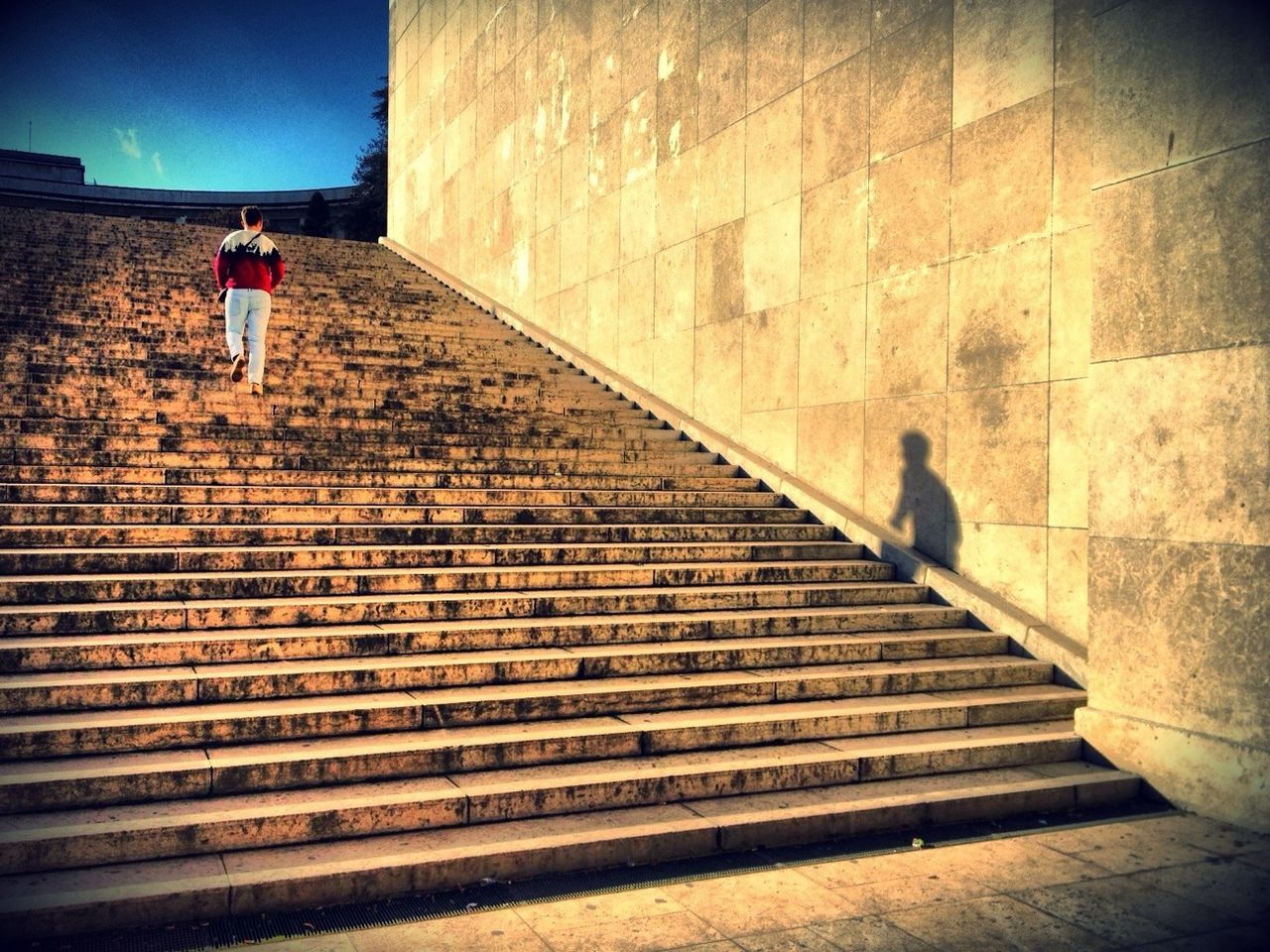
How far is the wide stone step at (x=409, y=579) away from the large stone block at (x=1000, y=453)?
1.03 meters

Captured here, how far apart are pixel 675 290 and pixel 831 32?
3.84m

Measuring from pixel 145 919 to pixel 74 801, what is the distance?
961mm

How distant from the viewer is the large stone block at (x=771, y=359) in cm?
1077

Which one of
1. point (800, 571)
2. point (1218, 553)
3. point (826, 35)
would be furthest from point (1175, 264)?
point (826, 35)

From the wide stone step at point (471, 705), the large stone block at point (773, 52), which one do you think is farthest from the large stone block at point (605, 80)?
the wide stone step at point (471, 705)

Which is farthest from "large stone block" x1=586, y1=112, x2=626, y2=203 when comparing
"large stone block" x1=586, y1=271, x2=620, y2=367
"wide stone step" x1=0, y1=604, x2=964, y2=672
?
"wide stone step" x1=0, y1=604, x2=964, y2=672

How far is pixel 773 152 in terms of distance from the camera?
36.6 ft

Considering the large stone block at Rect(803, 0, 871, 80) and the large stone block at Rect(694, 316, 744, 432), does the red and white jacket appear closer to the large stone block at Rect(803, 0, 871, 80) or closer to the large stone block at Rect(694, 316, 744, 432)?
the large stone block at Rect(694, 316, 744, 432)

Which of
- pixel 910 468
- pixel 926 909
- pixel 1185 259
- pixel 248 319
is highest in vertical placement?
pixel 248 319

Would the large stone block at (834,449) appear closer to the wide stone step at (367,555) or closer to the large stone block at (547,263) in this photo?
the wide stone step at (367,555)

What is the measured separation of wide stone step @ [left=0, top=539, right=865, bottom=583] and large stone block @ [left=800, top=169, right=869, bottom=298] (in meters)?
2.81

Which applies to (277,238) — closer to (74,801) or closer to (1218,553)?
(74,801)

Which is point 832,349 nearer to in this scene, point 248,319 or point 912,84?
point 912,84

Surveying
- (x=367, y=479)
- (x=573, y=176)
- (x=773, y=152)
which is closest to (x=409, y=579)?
(x=367, y=479)
